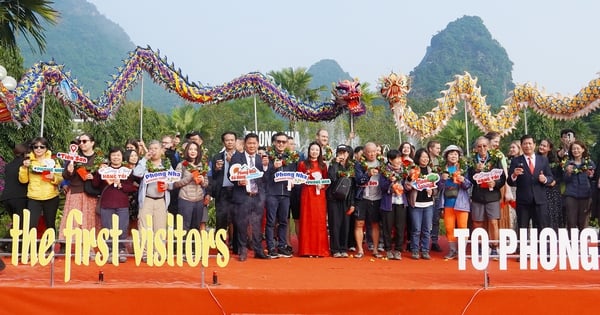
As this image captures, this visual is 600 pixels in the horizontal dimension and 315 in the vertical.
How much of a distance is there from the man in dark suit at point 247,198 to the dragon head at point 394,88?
109 inches

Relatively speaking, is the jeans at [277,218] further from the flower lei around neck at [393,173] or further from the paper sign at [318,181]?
the flower lei around neck at [393,173]

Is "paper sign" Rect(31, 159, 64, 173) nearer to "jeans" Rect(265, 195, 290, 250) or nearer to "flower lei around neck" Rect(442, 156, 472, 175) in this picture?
"jeans" Rect(265, 195, 290, 250)

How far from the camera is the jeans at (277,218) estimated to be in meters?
6.82

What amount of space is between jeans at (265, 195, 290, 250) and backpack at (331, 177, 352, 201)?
579 millimetres

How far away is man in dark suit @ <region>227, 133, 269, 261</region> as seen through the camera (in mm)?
6520

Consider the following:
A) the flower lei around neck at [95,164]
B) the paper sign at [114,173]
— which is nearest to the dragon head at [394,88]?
the paper sign at [114,173]

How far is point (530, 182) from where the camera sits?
652cm

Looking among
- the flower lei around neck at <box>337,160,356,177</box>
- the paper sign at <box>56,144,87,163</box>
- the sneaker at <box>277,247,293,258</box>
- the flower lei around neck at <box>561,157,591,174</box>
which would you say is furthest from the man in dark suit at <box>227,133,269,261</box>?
the flower lei around neck at <box>561,157,591,174</box>

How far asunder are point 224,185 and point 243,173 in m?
0.60

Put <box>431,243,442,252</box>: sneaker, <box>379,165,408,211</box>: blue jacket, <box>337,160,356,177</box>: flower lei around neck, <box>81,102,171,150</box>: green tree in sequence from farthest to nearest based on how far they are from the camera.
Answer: <box>81,102,171,150</box>: green tree → <box>431,243,442,252</box>: sneaker → <box>337,160,356,177</box>: flower lei around neck → <box>379,165,408,211</box>: blue jacket

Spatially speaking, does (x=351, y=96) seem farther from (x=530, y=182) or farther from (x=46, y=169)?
(x=46, y=169)

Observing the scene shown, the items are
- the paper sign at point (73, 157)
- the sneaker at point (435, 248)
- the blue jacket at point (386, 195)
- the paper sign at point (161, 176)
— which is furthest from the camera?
the sneaker at point (435, 248)

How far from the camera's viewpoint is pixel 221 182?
6.98 meters
